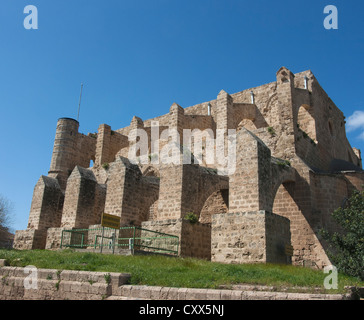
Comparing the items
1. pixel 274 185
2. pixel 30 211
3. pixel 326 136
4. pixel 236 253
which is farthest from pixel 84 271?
pixel 326 136

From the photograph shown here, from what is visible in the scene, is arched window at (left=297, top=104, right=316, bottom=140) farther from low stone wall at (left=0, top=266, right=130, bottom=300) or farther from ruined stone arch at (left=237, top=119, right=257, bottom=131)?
low stone wall at (left=0, top=266, right=130, bottom=300)

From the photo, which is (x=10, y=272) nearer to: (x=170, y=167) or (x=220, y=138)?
(x=170, y=167)

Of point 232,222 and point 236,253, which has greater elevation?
point 232,222

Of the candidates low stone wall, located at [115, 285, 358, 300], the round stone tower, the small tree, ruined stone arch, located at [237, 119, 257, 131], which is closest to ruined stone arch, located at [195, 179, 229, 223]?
the small tree

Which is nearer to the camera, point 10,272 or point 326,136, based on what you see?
point 10,272

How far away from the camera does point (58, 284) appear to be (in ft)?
22.8

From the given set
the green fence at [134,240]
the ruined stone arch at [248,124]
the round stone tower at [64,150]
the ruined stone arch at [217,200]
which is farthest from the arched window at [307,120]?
the round stone tower at [64,150]

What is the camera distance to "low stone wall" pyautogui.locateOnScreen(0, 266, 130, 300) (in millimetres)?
6328

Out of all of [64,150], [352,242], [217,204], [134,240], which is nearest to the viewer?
[352,242]

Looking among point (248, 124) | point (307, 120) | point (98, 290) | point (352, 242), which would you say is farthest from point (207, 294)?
point (248, 124)

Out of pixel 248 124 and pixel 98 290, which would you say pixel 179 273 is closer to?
pixel 98 290
